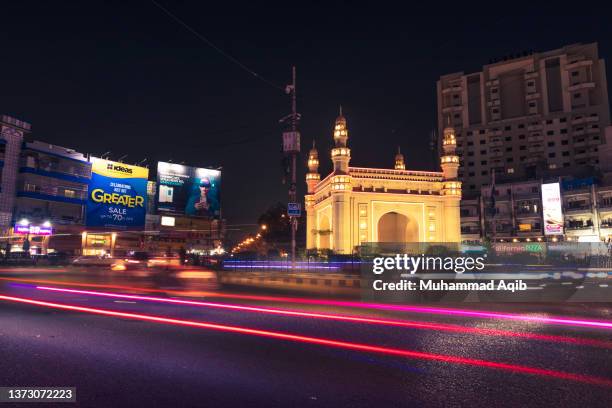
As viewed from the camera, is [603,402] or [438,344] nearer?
[603,402]

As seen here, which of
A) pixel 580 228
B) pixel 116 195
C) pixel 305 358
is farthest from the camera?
pixel 116 195

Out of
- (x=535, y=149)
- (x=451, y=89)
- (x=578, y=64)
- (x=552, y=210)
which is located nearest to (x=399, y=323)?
(x=552, y=210)

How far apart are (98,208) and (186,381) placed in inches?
1881

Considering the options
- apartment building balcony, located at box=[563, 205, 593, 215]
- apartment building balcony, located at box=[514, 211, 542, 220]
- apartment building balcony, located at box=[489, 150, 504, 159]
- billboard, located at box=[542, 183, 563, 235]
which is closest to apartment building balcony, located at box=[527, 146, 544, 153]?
apartment building balcony, located at box=[489, 150, 504, 159]

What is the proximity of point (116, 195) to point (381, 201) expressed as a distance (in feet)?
96.4

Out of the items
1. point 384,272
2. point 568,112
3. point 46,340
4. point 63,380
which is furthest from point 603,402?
point 568,112

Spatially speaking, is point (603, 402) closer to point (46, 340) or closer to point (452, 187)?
point (46, 340)

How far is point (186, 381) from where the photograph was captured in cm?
403

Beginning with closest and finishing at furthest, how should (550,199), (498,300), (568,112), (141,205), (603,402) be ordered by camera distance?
(603,402), (498,300), (550,199), (141,205), (568,112)

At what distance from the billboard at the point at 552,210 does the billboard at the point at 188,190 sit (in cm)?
4085

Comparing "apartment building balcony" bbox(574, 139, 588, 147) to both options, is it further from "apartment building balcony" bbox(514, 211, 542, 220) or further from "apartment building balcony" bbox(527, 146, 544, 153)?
"apartment building balcony" bbox(514, 211, 542, 220)

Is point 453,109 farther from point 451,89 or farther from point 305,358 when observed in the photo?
point 305,358

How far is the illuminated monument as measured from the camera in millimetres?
44062

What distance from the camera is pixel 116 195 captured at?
160ft
